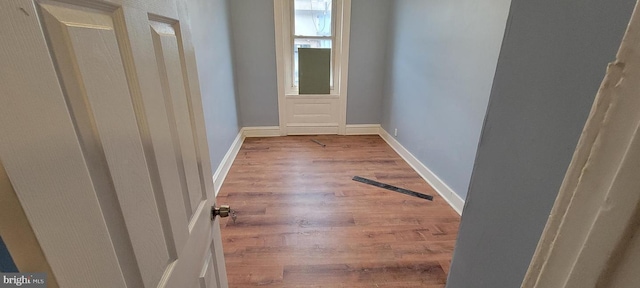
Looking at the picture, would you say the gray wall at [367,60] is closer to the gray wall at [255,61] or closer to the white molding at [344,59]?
the white molding at [344,59]

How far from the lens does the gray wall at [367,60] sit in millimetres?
3666

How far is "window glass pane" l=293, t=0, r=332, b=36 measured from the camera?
149 inches

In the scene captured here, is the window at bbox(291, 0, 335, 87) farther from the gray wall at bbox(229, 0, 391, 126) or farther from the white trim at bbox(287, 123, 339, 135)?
the white trim at bbox(287, 123, 339, 135)

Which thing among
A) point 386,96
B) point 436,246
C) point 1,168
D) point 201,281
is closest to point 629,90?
point 1,168

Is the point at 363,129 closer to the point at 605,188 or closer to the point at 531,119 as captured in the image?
the point at 531,119

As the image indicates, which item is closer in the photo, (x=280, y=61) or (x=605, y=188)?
(x=605, y=188)

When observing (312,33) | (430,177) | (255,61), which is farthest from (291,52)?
(430,177)

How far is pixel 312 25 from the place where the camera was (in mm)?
3896

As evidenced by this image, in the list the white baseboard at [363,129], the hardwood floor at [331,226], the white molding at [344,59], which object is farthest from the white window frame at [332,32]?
the hardwood floor at [331,226]

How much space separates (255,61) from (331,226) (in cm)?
266

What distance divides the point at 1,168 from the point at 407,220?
2213 millimetres

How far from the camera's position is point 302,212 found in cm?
223

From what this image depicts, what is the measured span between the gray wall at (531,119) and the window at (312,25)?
345cm

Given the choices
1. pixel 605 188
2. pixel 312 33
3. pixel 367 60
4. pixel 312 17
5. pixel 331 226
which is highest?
pixel 312 17
